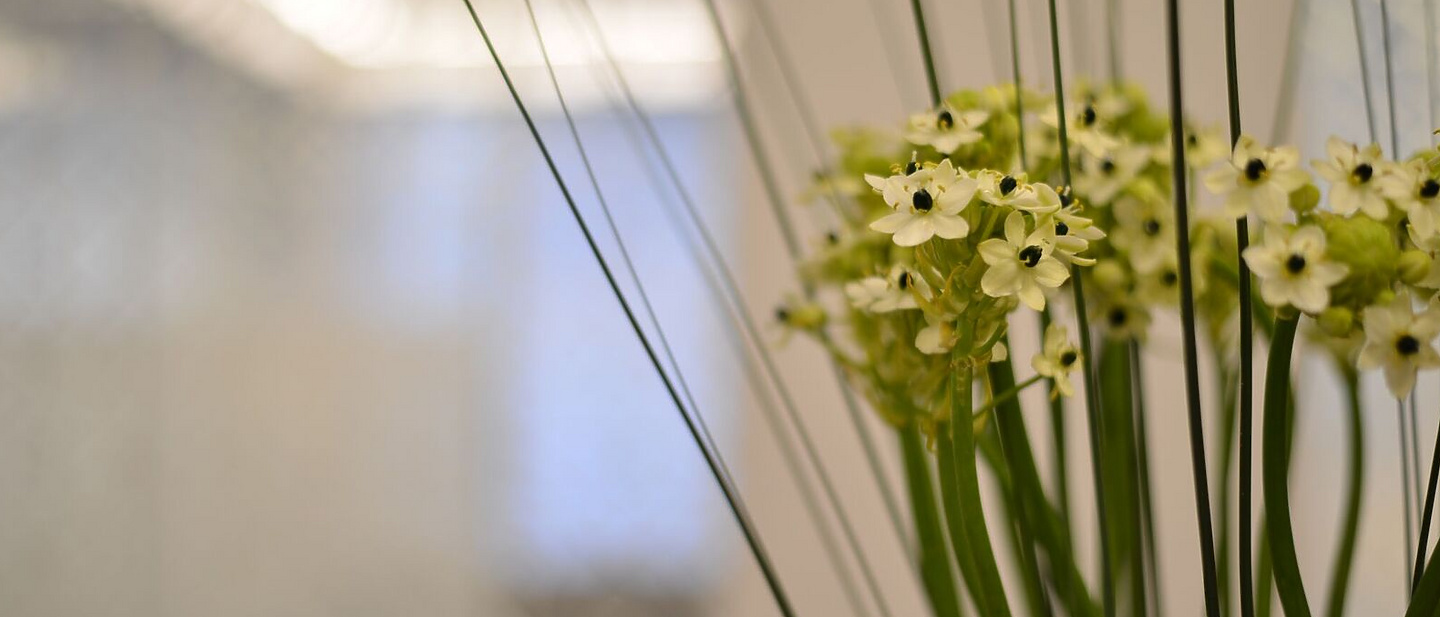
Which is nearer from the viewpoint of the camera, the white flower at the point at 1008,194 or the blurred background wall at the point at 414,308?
the white flower at the point at 1008,194

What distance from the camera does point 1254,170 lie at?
288 millimetres

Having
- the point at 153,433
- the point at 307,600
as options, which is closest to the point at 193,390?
the point at 153,433

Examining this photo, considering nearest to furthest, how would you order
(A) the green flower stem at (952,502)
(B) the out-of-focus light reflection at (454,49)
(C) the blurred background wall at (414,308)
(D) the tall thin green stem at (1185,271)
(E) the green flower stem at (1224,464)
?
(D) the tall thin green stem at (1185,271) → (A) the green flower stem at (952,502) → (E) the green flower stem at (1224,464) → (C) the blurred background wall at (414,308) → (B) the out-of-focus light reflection at (454,49)

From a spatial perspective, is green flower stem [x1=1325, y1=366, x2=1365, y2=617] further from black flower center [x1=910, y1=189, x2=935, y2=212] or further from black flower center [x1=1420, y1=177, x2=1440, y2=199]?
black flower center [x1=910, y1=189, x2=935, y2=212]

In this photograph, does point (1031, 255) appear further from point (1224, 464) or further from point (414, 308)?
point (414, 308)

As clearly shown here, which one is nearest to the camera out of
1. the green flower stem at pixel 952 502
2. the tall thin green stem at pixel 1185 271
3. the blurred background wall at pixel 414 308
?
the tall thin green stem at pixel 1185 271

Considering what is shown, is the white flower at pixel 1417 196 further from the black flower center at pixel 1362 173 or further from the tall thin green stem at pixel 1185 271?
the tall thin green stem at pixel 1185 271

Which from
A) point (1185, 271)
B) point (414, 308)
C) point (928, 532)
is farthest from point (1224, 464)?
point (414, 308)

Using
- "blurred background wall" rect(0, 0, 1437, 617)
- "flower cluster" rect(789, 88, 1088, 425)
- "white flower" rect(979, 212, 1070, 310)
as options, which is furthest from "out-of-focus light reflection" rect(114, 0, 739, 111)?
"white flower" rect(979, 212, 1070, 310)

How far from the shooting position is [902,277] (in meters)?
0.34

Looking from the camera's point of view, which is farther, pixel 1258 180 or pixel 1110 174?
pixel 1110 174

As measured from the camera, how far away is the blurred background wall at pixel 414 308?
1124 mm

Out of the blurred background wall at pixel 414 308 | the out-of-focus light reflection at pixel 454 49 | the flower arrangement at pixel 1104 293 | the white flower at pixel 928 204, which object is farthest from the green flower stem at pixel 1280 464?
the out-of-focus light reflection at pixel 454 49

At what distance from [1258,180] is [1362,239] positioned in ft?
0.13
